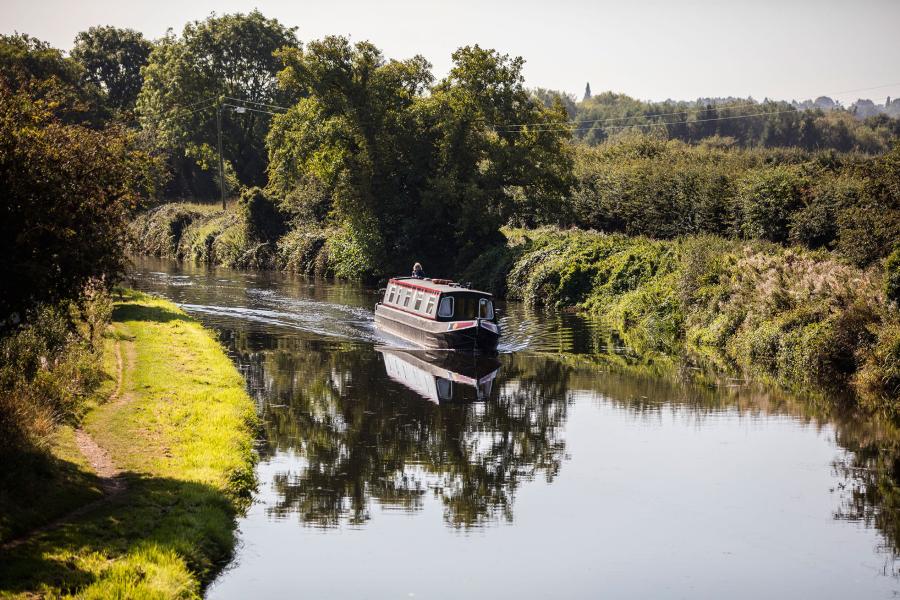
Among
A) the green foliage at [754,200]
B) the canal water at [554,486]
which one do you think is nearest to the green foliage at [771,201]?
the green foliage at [754,200]

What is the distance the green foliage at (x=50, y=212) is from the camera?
11.8m

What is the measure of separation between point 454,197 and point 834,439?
28994 mm

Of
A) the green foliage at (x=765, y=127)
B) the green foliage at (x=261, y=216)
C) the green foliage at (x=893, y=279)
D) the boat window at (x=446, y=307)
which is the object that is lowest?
the boat window at (x=446, y=307)

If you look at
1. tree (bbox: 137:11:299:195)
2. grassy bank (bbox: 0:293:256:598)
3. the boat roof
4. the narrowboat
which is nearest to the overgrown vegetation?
tree (bbox: 137:11:299:195)

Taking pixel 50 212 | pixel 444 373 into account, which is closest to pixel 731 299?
pixel 444 373

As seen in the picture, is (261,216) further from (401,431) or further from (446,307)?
(401,431)

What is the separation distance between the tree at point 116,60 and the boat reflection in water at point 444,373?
70091mm

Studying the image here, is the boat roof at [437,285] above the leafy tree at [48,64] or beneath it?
beneath

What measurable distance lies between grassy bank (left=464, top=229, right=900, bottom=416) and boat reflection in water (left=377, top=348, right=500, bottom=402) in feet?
20.6

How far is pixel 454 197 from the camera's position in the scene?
4500 cm

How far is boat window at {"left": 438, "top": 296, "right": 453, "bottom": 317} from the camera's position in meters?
28.8

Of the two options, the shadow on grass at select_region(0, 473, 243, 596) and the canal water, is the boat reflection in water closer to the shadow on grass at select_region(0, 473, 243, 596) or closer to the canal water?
the canal water

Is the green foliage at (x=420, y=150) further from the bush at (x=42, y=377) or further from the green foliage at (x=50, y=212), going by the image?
the green foliage at (x=50, y=212)

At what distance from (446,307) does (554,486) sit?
1435 cm
